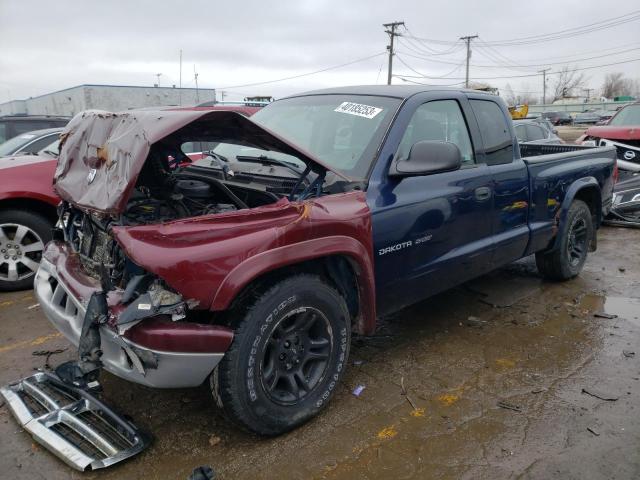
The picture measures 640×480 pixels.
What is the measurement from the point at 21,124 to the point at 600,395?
7979mm

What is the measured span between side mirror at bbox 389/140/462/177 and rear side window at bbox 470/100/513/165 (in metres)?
1.09

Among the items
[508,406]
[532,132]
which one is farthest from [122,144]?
[532,132]

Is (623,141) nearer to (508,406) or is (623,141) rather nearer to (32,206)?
(508,406)

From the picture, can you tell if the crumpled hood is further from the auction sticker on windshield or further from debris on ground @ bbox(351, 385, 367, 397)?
debris on ground @ bbox(351, 385, 367, 397)

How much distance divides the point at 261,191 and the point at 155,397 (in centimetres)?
141

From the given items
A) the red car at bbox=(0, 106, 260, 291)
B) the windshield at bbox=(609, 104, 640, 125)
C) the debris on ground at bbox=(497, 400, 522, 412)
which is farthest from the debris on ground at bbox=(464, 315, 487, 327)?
the windshield at bbox=(609, 104, 640, 125)

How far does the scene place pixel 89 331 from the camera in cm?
236

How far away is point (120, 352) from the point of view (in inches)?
94.3

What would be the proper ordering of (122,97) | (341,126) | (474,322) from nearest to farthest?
(341,126), (474,322), (122,97)

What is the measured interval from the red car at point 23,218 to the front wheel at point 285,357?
2.71 m

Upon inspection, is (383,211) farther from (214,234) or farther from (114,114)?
(114,114)

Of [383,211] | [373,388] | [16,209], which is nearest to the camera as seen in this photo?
[383,211]

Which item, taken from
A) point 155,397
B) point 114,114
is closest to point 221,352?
point 155,397

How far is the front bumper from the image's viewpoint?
7.58 feet
